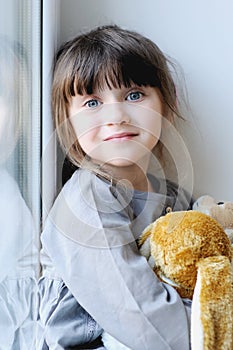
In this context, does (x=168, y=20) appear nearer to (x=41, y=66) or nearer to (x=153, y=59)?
(x=153, y=59)

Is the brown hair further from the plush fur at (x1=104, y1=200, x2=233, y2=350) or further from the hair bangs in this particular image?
the plush fur at (x1=104, y1=200, x2=233, y2=350)

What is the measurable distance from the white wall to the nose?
21 cm

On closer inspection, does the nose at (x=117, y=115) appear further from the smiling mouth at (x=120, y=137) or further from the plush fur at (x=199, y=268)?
the plush fur at (x=199, y=268)

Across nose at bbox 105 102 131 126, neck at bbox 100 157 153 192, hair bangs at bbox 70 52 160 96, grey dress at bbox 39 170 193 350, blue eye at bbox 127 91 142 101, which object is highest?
hair bangs at bbox 70 52 160 96

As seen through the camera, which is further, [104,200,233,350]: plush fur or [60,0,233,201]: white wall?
[60,0,233,201]: white wall

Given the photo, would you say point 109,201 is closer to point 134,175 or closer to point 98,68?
point 134,175

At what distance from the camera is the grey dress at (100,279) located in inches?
31.6

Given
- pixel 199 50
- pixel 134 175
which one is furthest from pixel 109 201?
pixel 199 50

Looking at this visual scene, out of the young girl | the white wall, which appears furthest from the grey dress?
the white wall

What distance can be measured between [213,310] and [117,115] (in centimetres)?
34

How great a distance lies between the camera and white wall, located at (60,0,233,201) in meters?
1.05

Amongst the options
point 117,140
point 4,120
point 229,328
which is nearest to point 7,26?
point 4,120

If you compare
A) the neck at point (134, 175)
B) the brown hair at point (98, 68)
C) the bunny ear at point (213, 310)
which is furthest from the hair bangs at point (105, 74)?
the bunny ear at point (213, 310)

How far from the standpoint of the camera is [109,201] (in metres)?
0.87
